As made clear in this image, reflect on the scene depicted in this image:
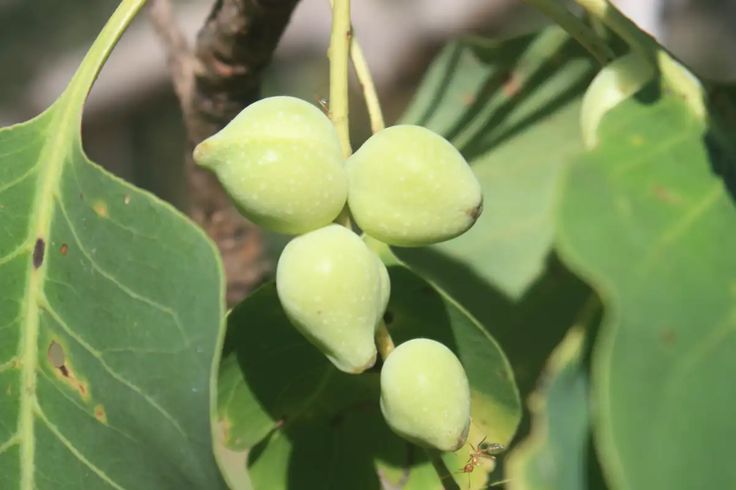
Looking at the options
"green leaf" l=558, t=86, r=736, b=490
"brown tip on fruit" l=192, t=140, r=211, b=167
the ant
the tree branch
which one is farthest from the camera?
the tree branch

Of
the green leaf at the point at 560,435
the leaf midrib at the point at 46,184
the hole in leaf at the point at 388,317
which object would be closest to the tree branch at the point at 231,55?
the leaf midrib at the point at 46,184

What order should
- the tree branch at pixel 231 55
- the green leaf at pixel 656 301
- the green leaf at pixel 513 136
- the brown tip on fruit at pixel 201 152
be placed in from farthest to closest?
the green leaf at pixel 513 136, the tree branch at pixel 231 55, the brown tip on fruit at pixel 201 152, the green leaf at pixel 656 301

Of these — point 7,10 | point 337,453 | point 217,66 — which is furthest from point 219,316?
point 7,10

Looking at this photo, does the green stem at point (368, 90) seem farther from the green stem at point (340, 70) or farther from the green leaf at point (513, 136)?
the green leaf at point (513, 136)

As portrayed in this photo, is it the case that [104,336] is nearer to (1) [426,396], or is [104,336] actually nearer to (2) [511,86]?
(1) [426,396]

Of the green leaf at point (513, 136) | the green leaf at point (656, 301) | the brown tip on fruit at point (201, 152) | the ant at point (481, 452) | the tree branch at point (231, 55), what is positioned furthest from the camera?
the green leaf at point (513, 136)

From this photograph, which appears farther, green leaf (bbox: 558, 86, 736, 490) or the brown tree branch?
the brown tree branch

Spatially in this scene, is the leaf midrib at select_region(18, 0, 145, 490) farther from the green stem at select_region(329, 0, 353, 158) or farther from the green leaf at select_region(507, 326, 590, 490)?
the green leaf at select_region(507, 326, 590, 490)

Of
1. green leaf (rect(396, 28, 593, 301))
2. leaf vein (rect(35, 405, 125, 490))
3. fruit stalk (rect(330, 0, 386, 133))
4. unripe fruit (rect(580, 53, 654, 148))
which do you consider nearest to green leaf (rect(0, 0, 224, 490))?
leaf vein (rect(35, 405, 125, 490))
